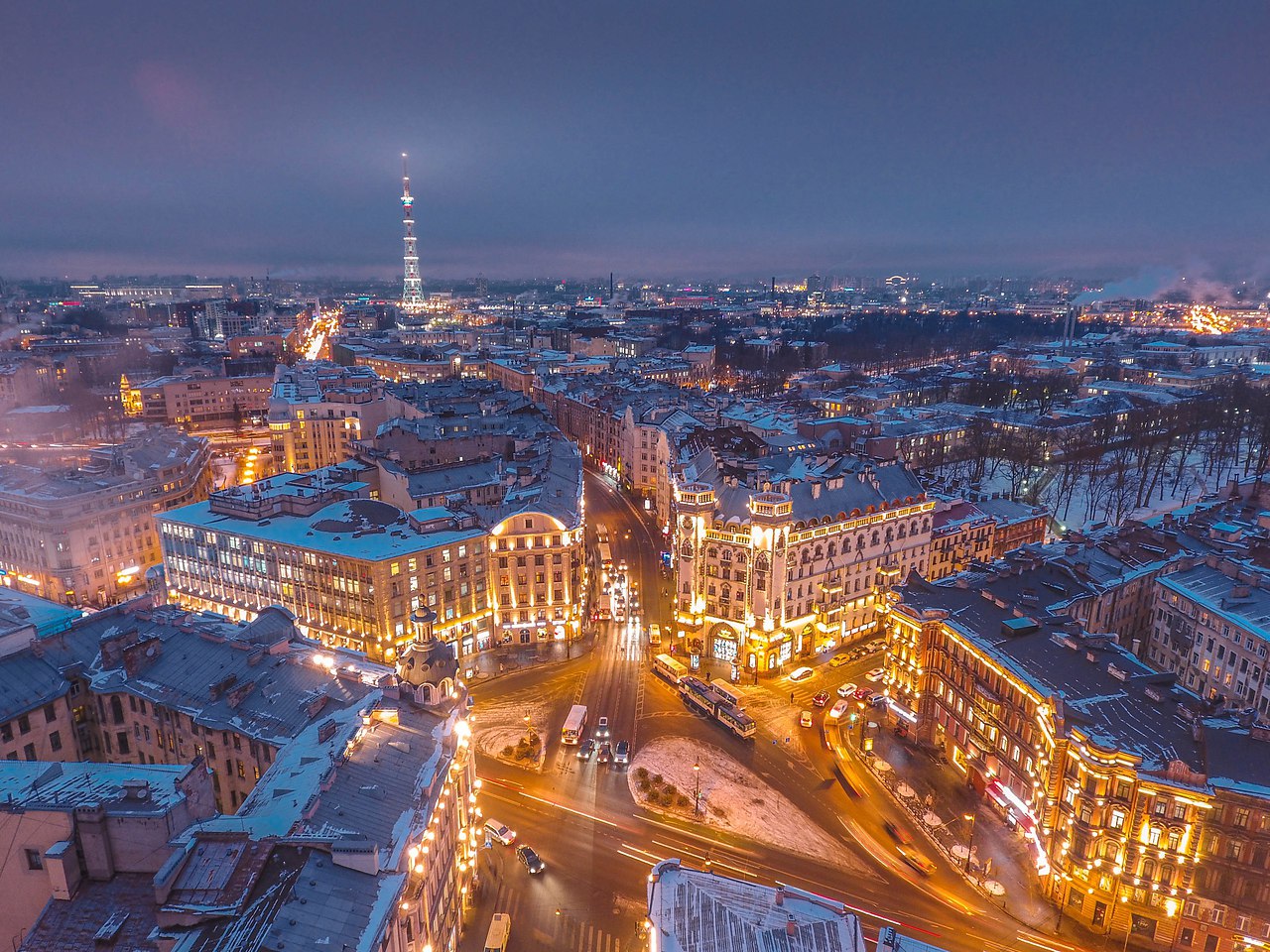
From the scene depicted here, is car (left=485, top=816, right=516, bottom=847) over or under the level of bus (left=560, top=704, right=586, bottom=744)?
under

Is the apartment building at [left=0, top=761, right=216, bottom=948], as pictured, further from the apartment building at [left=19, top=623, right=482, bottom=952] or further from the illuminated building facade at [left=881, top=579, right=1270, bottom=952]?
the illuminated building facade at [left=881, top=579, right=1270, bottom=952]

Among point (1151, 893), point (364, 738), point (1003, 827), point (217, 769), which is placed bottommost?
point (1003, 827)

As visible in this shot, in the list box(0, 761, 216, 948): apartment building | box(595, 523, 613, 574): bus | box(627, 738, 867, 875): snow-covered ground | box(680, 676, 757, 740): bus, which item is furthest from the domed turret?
box(595, 523, 613, 574): bus

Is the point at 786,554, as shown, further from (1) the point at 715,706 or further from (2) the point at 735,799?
(2) the point at 735,799

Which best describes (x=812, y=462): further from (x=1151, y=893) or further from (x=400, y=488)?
(x=1151, y=893)

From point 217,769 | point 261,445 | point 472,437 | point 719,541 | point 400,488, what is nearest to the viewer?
point 217,769

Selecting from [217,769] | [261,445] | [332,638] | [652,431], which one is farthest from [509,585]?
[261,445]
